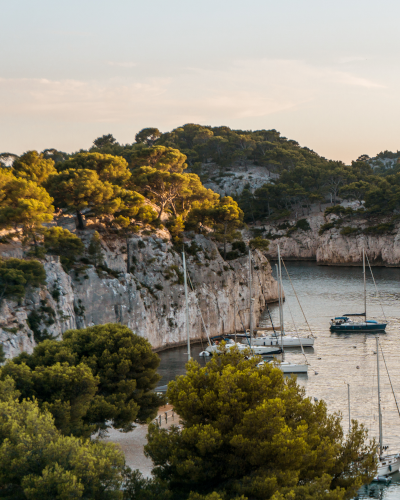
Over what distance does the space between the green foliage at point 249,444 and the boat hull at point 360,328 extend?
4316 centimetres

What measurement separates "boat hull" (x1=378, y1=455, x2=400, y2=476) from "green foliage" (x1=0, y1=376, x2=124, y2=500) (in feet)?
58.6

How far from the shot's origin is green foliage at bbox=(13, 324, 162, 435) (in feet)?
91.9

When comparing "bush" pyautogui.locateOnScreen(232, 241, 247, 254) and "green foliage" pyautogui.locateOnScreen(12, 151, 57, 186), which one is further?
"bush" pyautogui.locateOnScreen(232, 241, 247, 254)

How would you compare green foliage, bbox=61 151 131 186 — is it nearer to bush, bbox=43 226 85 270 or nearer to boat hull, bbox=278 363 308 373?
bush, bbox=43 226 85 270

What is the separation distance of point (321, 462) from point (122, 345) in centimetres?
1526

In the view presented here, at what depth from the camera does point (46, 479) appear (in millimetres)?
14875

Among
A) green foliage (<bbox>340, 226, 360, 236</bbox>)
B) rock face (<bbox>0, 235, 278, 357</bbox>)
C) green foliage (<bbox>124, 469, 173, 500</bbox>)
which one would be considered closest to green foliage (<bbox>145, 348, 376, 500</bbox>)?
green foliage (<bbox>124, 469, 173, 500</bbox>)

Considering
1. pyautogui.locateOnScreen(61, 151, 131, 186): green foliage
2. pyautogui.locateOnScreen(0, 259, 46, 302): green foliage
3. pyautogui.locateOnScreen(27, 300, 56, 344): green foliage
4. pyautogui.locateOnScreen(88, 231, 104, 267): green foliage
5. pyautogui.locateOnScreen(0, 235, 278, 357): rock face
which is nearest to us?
pyautogui.locateOnScreen(0, 259, 46, 302): green foliage

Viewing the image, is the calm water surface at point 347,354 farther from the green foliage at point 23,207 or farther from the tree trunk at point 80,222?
the green foliage at point 23,207

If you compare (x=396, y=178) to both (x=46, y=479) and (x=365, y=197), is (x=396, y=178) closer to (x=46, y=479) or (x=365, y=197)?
(x=365, y=197)

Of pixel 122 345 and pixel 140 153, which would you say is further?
pixel 140 153

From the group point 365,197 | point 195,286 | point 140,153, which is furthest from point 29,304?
point 365,197

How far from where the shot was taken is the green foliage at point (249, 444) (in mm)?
16922

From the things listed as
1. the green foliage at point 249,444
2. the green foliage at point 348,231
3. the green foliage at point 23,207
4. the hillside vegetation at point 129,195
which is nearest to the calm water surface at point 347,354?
the green foliage at point 249,444
